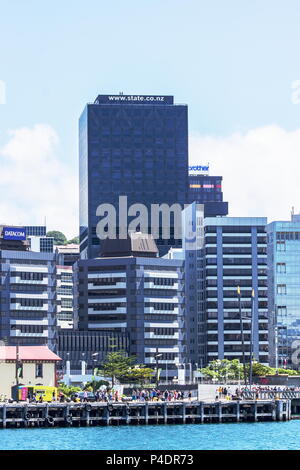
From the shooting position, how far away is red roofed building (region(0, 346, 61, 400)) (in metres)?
180

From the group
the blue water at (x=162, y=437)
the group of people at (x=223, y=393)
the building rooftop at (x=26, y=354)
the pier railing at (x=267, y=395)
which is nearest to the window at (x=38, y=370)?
the building rooftop at (x=26, y=354)

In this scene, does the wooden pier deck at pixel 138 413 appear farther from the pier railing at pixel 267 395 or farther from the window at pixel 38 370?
the window at pixel 38 370

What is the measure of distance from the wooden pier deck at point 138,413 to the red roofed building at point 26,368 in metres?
35.5

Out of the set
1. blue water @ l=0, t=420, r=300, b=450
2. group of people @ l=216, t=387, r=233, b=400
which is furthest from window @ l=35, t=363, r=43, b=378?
blue water @ l=0, t=420, r=300, b=450

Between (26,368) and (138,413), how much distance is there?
42807 millimetres

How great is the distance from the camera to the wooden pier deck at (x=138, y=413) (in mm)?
141000

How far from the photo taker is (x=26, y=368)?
607ft

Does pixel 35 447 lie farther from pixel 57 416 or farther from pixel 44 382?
pixel 44 382

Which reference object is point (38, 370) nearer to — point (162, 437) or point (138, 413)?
point (138, 413)

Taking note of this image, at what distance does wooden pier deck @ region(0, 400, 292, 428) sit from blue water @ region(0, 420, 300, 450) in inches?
144

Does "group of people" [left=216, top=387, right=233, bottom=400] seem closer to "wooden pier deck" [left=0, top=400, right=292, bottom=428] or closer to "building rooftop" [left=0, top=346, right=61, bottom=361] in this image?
"wooden pier deck" [left=0, top=400, right=292, bottom=428]

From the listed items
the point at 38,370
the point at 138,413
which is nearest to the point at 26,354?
the point at 38,370

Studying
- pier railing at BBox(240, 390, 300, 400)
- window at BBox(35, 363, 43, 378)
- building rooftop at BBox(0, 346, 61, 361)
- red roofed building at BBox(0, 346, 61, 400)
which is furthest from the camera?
window at BBox(35, 363, 43, 378)
